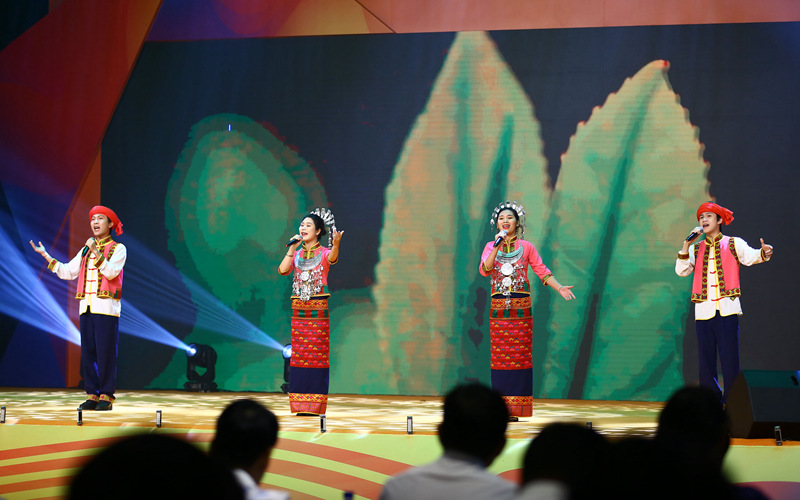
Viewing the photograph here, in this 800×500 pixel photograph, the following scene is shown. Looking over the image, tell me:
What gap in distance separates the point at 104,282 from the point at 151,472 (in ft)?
16.3

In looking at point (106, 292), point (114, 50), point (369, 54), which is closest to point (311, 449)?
point (106, 292)

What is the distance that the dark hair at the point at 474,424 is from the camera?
1707 millimetres

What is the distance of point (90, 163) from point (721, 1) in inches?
215

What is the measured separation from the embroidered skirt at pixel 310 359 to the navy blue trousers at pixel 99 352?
45.5 inches

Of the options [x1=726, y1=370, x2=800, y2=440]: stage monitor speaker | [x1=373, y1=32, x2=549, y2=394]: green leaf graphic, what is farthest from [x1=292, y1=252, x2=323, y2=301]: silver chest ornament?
[x1=726, y1=370, x2=800, y2=440]: stage monitor speaker

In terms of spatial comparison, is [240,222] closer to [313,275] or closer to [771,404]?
[313,275]

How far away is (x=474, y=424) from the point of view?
1.71 metres

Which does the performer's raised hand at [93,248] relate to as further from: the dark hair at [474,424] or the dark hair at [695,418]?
the dark hair at [695,418]

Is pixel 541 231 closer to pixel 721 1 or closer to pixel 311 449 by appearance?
pixel 721 1

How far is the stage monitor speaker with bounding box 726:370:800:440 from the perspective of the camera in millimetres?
4113

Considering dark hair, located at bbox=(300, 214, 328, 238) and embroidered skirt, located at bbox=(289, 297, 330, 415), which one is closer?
embroidered skirt, located at bbox=(289, 297, 330, 415)

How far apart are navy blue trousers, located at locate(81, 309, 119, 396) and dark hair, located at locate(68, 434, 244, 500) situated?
493 centimetres

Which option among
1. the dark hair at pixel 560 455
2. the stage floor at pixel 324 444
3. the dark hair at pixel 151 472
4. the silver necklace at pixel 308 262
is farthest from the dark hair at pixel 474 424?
the silver necklace at pixel 308 262

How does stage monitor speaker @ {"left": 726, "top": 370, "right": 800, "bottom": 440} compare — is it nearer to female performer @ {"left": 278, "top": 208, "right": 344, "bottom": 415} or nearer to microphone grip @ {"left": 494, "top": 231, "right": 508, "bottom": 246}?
microphone grip @ {"left": 494, "top": 231, "right": 508, "bottom": 246}
